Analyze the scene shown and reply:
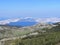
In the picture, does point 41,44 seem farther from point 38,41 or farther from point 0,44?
point 0,44

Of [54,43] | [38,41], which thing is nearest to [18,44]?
[38,41]

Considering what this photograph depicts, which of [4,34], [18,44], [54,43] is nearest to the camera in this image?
[54,43]

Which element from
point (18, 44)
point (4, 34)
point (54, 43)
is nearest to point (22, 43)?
point (18, 44)

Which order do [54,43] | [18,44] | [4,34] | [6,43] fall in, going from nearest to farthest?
[54,43], [18,44], [6,43], [4,34]

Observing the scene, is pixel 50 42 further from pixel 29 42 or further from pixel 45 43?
→ pixel 29 42

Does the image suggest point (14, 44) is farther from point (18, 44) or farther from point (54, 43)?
point (54, 43)

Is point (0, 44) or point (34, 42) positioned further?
point (0, 44)

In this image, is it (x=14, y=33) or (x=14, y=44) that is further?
(x=14, y=33)

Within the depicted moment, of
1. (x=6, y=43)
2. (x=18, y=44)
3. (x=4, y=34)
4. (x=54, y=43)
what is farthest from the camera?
(x=4, y=34)
